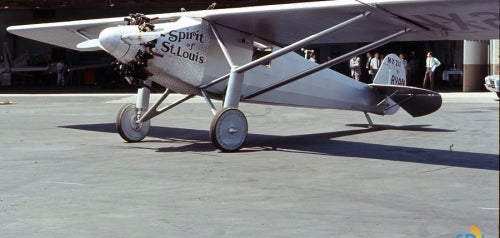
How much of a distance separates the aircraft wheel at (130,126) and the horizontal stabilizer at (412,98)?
5.16 m

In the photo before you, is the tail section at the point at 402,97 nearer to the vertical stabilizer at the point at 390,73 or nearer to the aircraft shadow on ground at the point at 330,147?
the vertical stabilizer at the point at 390,73

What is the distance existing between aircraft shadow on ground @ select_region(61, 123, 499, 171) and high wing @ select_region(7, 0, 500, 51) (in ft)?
6.22

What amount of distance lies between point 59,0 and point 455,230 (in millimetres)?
34630

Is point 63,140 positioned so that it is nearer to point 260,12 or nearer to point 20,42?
point 260,12

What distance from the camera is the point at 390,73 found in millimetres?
17547

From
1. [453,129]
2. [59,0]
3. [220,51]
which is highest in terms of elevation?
[59,0]

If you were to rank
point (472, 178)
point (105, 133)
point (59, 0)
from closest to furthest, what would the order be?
point (472, 178), point (105, 133), point (59, 0)

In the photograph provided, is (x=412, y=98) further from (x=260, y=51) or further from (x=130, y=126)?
(x=130, y=126)

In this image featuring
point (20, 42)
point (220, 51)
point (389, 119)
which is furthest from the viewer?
point (20, 42)

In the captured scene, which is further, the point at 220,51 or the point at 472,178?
the point at 220,51

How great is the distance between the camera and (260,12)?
13.0m

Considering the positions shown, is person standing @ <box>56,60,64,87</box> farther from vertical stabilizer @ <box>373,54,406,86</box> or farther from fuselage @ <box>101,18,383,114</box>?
fuselage @ <box>101,18,383,114</box>

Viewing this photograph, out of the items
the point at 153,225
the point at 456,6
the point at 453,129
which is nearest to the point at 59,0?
the point at 453,129

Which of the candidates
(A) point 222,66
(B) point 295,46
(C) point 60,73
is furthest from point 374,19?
(C) point 60,73
